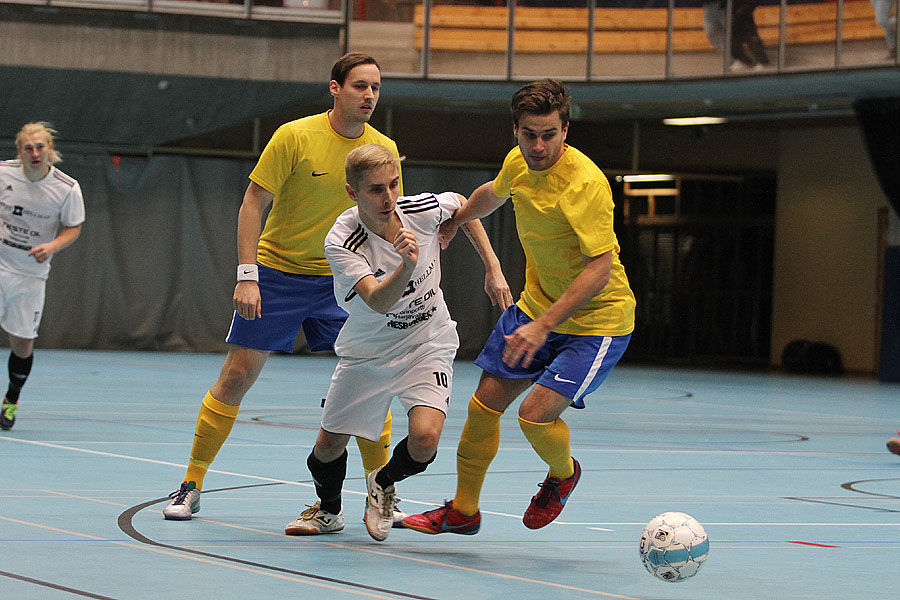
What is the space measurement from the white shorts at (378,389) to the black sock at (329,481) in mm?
189

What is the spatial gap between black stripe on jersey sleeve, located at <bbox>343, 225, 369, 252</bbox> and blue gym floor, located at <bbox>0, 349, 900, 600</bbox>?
1119mm

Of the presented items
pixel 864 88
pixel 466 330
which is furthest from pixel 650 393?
pixel 466 330

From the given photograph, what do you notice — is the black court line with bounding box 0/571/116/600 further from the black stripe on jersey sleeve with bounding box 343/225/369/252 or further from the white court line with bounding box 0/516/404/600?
the black stripe on jersey sleeve with bounding box 343/225/369/252

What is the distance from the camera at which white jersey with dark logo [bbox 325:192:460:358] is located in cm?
450

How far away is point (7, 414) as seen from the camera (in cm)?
789

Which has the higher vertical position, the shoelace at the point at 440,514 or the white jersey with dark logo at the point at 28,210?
the white jersey with dark logo at the point at 28,210

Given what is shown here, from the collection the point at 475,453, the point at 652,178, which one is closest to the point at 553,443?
the point at 475,453

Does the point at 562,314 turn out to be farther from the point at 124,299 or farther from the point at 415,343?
the point at 124,299

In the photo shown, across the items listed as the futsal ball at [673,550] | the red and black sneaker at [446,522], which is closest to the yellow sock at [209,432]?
the red and black sneaker at [446,522]

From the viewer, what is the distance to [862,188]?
70.5 feet

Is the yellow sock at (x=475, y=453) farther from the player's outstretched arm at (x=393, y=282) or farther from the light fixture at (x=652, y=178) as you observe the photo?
the light fixture at (x=652, y=178)

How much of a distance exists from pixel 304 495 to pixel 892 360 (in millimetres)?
14787

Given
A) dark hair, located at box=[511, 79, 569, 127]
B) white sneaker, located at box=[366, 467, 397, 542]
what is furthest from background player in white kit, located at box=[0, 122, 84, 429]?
dark hair, located at box=[511, 79, 569, 127]

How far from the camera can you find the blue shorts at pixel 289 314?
5.12 m
